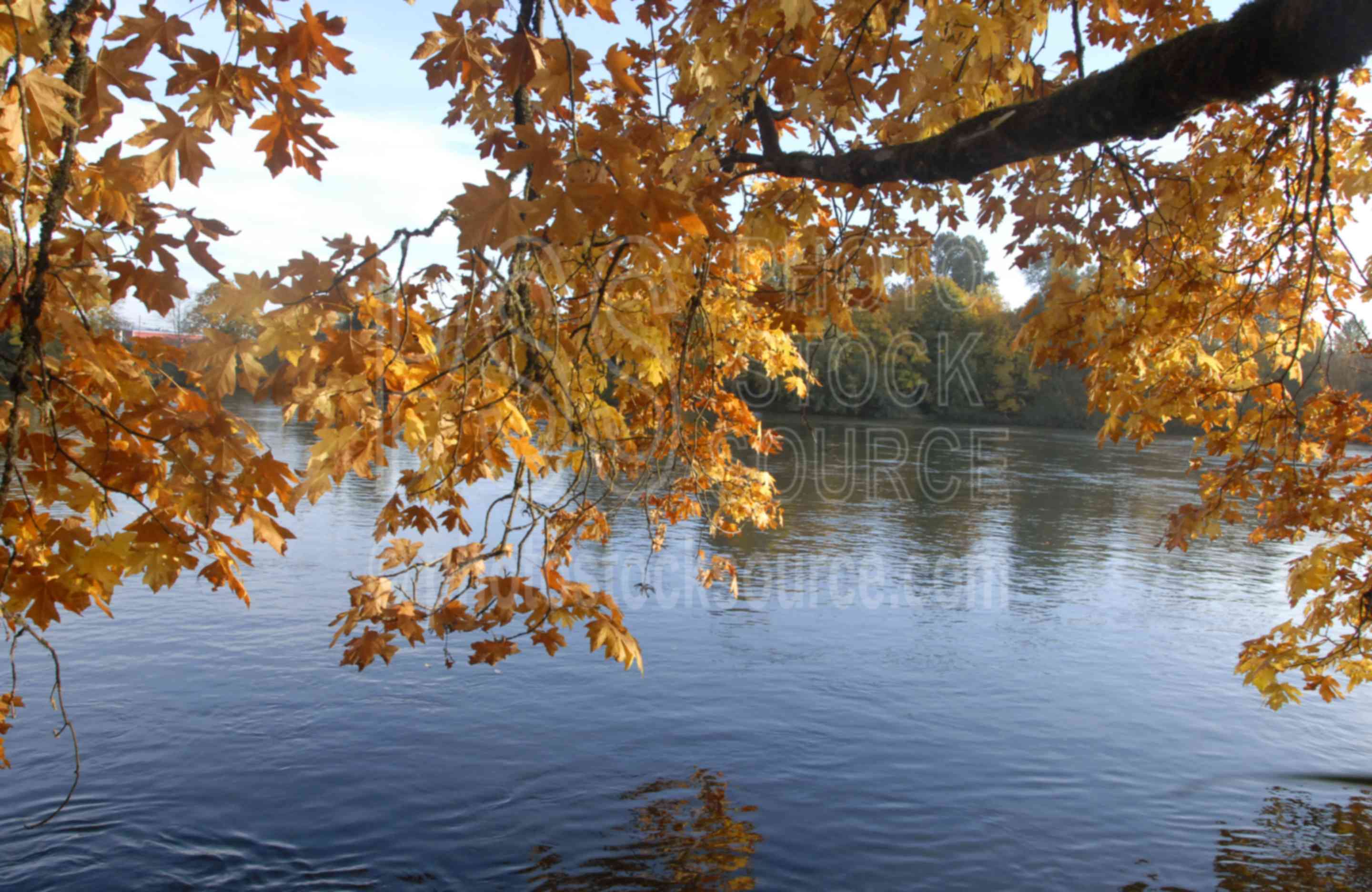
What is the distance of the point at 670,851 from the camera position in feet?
25.6

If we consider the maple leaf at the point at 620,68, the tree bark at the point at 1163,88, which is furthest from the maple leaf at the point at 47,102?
the tree bark at the point at 1163,88

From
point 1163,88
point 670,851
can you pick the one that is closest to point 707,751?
point 670,851

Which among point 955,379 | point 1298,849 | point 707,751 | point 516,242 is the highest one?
point 955,379

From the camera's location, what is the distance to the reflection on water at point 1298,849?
25.4ft

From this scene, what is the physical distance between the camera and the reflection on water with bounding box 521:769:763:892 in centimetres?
728

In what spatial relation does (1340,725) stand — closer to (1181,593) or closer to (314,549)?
(1181,593)

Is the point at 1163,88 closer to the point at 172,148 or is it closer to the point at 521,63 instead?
the point at 521,63

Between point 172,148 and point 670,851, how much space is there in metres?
6.76

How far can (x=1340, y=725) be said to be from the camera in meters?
11.8

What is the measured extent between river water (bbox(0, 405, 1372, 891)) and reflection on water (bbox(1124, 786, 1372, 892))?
4 centimetres

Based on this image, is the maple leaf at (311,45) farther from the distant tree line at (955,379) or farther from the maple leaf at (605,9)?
the distant tree line at (955,379)

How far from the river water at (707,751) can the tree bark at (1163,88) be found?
20.1 feet

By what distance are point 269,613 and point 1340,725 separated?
15045mm

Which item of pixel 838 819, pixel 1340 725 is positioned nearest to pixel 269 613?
pixel 838 819
